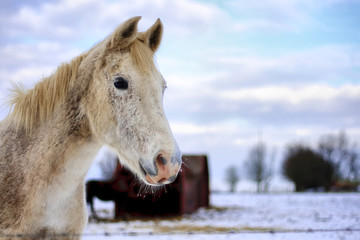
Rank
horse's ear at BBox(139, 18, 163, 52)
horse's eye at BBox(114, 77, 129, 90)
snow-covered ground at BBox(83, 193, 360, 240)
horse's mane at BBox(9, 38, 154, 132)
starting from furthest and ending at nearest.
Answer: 1. snow-covered ground at BBox(83, 193, 360, 240)
2. horse's ear at BBox(139, 18, 163, 52)
3. horse's mane at BBox(9, 38, 154, 132)
4. horse's eye at BBox(114, 77, 129, 90)

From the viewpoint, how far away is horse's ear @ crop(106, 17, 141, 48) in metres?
2.70

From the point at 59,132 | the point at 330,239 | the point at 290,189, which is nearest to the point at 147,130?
the point at 59,132

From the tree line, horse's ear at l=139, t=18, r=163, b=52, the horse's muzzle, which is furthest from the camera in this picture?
the tree line

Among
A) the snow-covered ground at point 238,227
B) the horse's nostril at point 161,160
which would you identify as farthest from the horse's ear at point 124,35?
the snow-covered ground at point 238,227

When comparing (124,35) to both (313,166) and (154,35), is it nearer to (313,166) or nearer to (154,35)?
(154,35)

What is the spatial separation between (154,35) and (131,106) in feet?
2.60

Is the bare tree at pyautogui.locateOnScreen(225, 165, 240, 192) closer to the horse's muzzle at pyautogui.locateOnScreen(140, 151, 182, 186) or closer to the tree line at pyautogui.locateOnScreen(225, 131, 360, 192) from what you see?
the tree line at pyautogui.locateOnScreen(225, 131, 360, 192)

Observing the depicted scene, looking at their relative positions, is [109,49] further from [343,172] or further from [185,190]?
[343,172]

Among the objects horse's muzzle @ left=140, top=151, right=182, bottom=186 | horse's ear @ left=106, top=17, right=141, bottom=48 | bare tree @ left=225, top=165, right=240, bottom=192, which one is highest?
horse's ear @ left=106, top=17, right=141, bottom=48

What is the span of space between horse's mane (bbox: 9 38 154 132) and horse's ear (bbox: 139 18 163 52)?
0.27 ft

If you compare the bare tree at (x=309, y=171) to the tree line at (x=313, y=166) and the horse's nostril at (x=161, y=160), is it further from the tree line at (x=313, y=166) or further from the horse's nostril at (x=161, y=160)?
the horse's nostril at (x=161, y=160)

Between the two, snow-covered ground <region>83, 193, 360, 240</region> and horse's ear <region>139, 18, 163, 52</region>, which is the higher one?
horse's ear <region>139, 18, 163, 52</region>

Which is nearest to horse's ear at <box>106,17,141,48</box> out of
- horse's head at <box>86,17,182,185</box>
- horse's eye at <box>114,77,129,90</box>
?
horse's head at <box>86,17,182,185</box>

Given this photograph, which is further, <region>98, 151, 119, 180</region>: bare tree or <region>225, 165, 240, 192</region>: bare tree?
<region>225, 165, 240, 192</region>: bare tree
